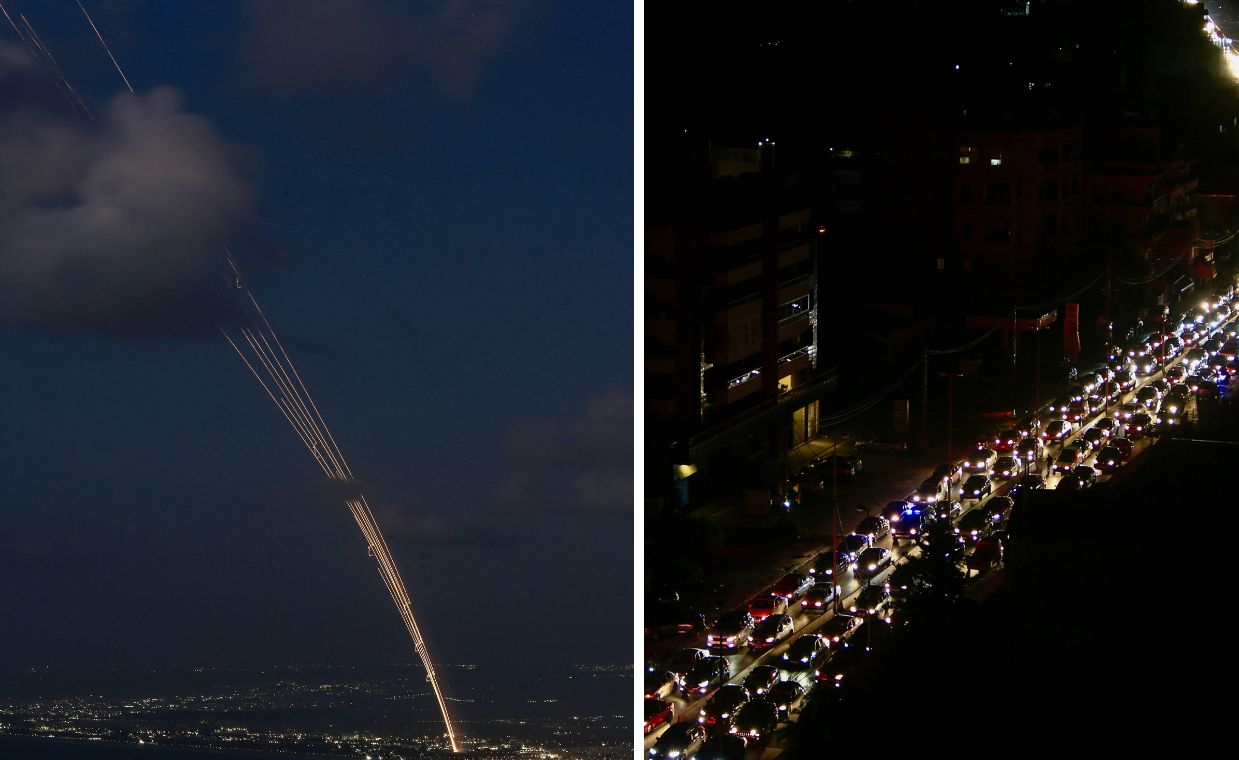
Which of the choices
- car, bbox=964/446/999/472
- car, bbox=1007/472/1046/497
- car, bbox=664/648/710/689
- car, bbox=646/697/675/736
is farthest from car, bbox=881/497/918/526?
car, bbox=646/697/675/736

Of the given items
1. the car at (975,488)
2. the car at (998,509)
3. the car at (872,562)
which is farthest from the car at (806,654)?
the car at (975,488)

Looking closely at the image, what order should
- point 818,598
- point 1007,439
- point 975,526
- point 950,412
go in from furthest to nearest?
1. point 950,412
2. point 1007,439
3. point 975,526
4. point 818,598

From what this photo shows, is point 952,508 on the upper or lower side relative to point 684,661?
upper

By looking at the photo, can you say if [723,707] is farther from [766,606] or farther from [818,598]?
[818,598]

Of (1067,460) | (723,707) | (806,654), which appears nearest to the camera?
Result: (723,707)

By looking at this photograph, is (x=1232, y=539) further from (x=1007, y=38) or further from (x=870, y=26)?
(x=1007, y=38)

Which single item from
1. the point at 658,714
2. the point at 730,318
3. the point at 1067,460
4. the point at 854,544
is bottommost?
the point at 658,714

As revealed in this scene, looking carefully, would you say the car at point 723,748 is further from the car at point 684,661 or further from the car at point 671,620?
the car at point 671,620

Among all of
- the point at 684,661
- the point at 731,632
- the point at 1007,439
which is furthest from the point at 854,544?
the point at 1007,439
